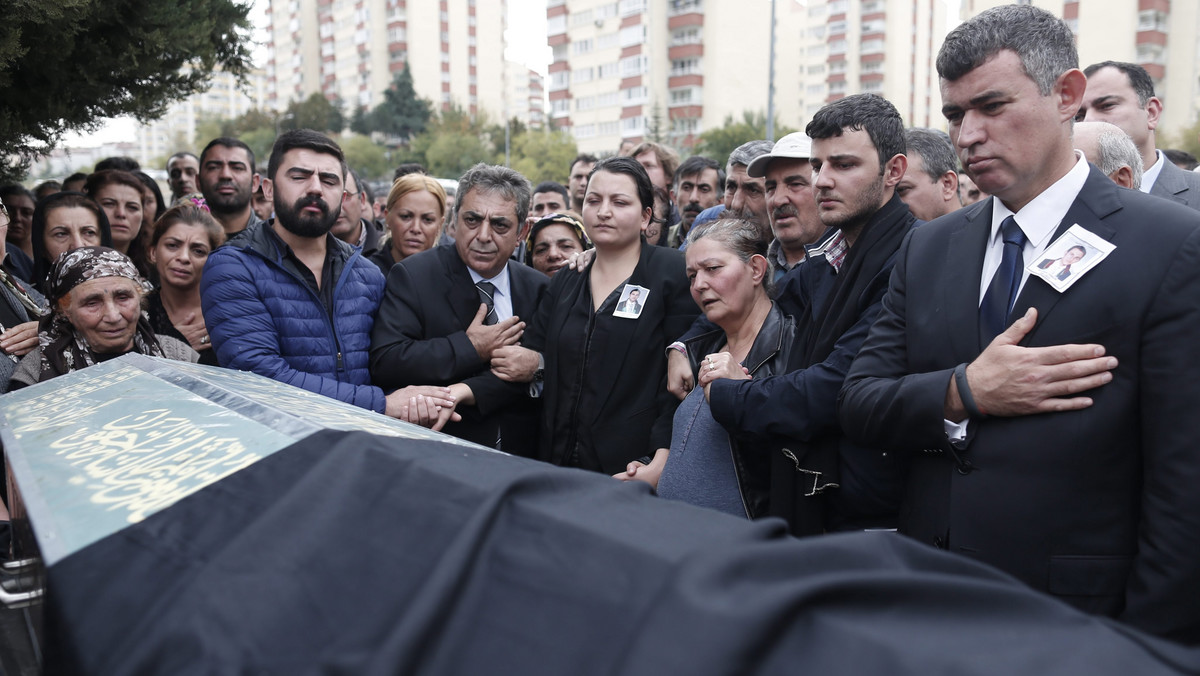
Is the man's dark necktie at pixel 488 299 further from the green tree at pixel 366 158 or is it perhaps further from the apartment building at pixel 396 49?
the apartment building at pixel 396 49

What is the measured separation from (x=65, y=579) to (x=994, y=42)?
2.31 m

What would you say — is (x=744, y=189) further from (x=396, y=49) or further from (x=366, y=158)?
(x=396, y=49)

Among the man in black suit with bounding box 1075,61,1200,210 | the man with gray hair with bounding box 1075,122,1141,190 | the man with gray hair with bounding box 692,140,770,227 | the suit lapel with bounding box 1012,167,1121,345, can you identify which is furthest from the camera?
the man with gray hair with bounding box 692,140,770,227

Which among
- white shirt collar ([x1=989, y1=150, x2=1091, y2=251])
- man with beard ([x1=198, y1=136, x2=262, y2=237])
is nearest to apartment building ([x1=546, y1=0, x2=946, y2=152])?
man with beard ([x1=198, y1=136, x2=262, y2=237])

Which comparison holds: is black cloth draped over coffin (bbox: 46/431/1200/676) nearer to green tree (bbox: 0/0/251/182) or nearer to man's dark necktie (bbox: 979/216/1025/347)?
man's dark necktie (bbox: 979/216/1025/347)

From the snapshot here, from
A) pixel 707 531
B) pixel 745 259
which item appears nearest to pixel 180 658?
pixel 707 531

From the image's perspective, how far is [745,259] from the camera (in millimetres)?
3322

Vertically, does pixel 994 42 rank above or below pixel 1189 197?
above

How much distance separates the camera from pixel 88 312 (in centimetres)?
363

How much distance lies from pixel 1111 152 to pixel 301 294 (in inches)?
133

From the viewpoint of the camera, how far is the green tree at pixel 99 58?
4.39m

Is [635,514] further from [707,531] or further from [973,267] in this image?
[973,267]

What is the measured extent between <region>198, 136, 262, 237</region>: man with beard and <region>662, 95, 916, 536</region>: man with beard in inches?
187

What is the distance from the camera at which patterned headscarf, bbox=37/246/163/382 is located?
11.5 feet
